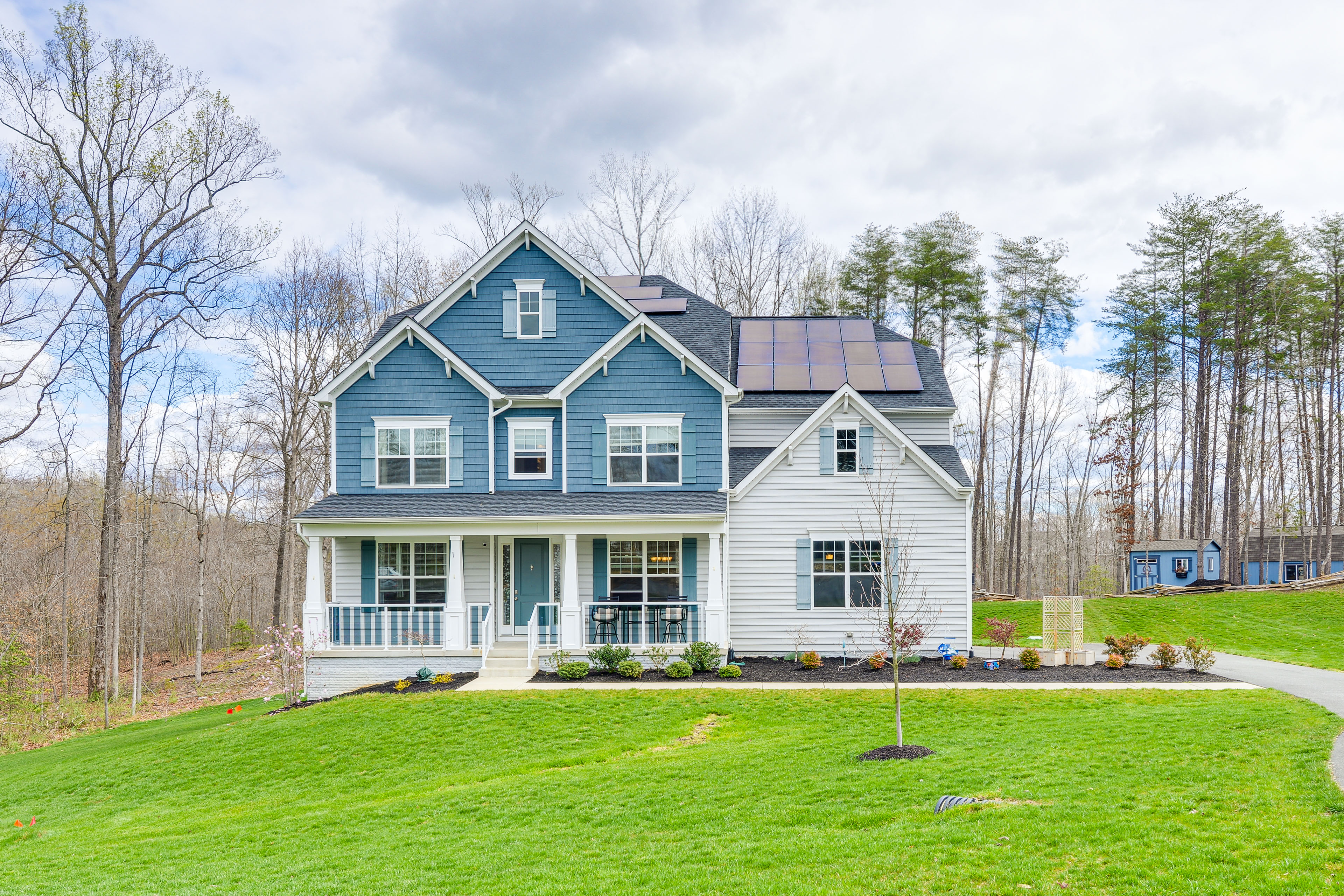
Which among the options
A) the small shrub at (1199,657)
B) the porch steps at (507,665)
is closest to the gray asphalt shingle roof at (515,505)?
the porch steps at (507,665)

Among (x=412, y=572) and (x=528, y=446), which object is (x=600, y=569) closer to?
(x=528, y=446)

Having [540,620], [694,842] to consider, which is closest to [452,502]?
[540,620]

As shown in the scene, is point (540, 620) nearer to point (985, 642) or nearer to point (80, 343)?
point (985, 642)

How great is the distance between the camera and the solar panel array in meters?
20.5

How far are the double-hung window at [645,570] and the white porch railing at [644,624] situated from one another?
710 millimetres

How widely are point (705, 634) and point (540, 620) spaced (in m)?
3.74

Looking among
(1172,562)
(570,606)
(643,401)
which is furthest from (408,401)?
Answer: (1172,562)

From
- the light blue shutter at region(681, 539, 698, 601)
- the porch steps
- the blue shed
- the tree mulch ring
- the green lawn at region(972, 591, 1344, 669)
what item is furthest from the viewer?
the blue shed

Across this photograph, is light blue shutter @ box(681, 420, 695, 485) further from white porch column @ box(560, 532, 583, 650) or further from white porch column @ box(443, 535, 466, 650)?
white porch column @ box(443, 535, 466, 650)

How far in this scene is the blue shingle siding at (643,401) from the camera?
1870 centimetres

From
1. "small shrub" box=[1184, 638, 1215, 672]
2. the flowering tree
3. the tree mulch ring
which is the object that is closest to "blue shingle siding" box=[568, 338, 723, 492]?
the flowering tree

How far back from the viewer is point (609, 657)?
53.6 feet

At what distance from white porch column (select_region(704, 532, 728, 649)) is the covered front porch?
0.02 metres

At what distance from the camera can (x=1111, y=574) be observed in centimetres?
5272
